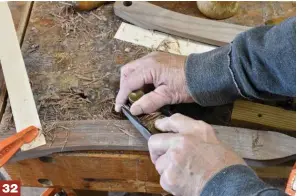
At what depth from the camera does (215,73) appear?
0.94 meters

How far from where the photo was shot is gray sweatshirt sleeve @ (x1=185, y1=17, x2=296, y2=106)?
0.85 m

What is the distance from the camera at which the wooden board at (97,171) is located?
0.94 metres

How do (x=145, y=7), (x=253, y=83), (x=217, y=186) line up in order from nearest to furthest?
(x=217, y=186), (x=253, y=83), (x=145, y=7)

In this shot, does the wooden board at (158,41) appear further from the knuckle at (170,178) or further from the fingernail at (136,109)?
the knuckle at (170,178)

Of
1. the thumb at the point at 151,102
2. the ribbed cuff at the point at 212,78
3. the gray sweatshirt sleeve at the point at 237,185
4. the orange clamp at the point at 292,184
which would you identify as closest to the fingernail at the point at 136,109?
the thumb at the point at 151,102

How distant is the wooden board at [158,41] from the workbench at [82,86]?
22 millimetres

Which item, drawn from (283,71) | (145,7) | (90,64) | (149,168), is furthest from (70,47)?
(283,71)

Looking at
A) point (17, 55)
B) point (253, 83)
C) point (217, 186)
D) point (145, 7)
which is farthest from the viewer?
point (145, 7)

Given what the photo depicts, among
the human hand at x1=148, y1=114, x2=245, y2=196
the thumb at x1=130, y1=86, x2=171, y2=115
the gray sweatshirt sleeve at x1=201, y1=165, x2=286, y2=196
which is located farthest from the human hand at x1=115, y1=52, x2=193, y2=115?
the gray sweatshirt sleeve at x1=201, y1=165, x2=286, y2=196

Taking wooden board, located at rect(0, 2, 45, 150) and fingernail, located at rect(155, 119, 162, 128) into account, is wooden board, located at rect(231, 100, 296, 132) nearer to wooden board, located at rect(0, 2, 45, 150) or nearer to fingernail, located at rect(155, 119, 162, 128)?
fingernail, located at rect(155, 119, 162, 128)

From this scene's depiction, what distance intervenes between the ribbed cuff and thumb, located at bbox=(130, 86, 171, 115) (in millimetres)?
59

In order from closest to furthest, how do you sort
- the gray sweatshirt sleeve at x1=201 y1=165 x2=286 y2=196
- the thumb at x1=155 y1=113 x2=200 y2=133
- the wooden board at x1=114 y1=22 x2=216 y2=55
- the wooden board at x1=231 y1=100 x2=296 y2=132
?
1. the gray sweatshirt sleeve at x1=201 y1=165 x2=286 y2=196
2. the thumb at x1=155 y1=113 x2=200 y2=133
3. the wooden board at x1=231 y1=100 x2=296 y2=132
4. the wooden board at x1=114 y1=22 x2=216 y2=55

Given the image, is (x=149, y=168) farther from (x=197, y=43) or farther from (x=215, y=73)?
(x=197, y=43)

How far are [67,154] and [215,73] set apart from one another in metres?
0.36
